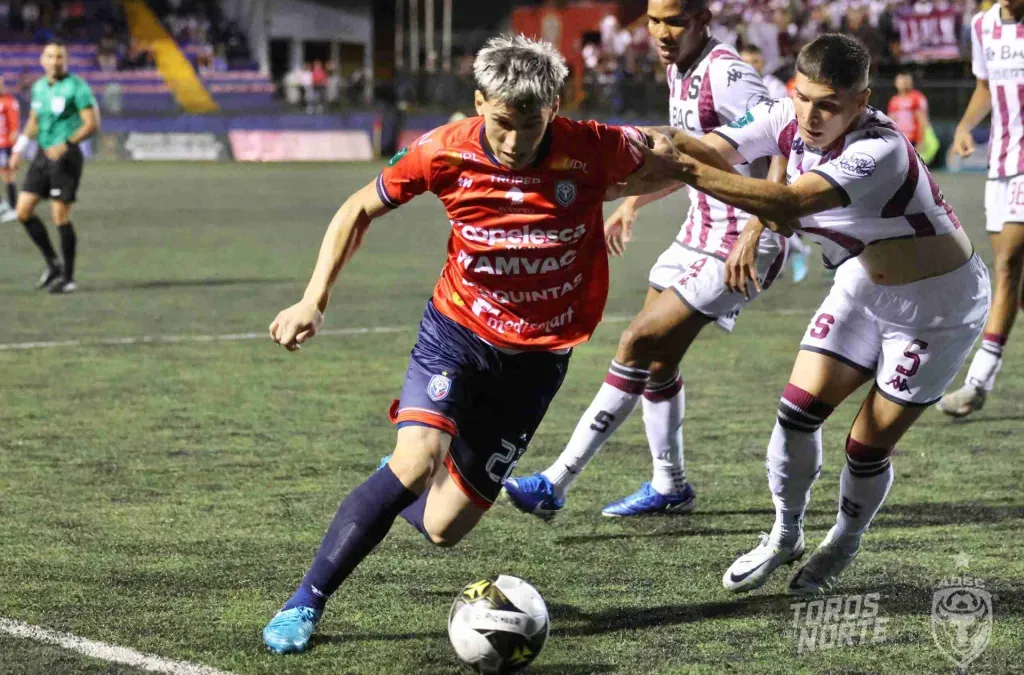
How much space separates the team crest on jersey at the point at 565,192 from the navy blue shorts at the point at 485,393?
499mm

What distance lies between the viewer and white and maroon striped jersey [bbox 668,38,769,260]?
5.96m

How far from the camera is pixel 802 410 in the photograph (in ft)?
15.7

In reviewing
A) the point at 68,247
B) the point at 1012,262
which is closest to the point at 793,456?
the point at 1012,262

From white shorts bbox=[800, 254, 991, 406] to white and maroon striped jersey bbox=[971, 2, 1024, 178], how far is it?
375cm

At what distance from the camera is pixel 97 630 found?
4320 mm

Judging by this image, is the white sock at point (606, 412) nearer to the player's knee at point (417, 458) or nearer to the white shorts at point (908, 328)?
the white shorts at point (908, 328)

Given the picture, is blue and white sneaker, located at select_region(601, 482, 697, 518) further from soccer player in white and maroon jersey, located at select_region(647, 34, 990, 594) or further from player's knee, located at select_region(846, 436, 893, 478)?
player's knee, located at select_region(846, 436, 893, 478)

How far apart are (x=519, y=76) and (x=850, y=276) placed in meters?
1.42

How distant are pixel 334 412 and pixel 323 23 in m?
42.0

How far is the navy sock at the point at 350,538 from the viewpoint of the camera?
423 cm

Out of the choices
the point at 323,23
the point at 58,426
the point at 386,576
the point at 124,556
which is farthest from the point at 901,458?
the point at 323,23

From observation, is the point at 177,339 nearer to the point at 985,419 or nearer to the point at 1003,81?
the point at 985,419

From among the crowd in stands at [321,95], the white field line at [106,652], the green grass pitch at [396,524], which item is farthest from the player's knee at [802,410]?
the crowd in stands at [321,95]

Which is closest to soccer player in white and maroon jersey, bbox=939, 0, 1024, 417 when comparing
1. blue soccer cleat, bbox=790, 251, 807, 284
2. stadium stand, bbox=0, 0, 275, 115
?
blue soccer cleat, bbox=790, 251, 807, 284
